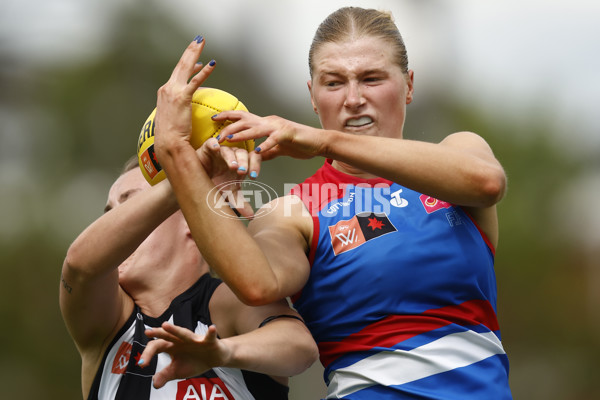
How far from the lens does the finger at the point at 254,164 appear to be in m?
2.65

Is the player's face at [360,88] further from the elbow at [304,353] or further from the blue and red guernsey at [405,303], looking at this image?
the elbow at [304,353]

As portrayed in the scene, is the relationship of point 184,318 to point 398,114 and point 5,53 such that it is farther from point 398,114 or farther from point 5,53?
point 5,53

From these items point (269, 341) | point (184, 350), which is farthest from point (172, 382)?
point (184, 350)

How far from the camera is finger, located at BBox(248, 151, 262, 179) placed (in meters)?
2.65

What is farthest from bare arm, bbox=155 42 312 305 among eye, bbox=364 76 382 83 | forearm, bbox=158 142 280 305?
eye, bbox=364 76 382 83

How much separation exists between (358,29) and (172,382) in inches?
67.1

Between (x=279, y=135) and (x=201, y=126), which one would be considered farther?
(x=201, y=126)

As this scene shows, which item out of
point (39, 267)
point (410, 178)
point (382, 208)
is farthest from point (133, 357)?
point (39, 267)

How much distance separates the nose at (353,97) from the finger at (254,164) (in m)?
0.53

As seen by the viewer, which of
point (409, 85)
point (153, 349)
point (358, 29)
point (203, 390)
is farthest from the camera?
point (409, 85)

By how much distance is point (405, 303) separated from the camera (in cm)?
283

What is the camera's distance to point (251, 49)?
37.7 feet

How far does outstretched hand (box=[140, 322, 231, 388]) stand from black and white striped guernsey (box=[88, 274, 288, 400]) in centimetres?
60

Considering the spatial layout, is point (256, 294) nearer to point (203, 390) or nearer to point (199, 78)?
point (203, 390)
